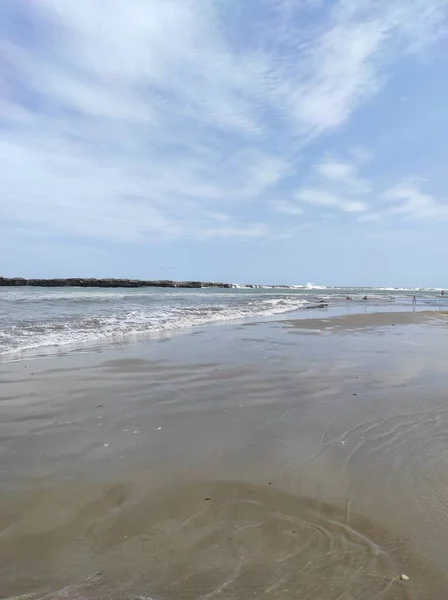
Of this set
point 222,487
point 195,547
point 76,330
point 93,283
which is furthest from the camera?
point 93,283

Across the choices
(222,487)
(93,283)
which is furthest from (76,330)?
(93,283)

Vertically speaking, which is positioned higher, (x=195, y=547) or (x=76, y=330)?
(x=76, y=330)

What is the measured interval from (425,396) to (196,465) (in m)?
3.92

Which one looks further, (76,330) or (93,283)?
(93,283)

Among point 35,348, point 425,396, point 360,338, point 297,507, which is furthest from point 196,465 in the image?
point 360,338

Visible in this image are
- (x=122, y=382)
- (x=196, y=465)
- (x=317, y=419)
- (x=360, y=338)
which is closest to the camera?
(x=196, y=465)

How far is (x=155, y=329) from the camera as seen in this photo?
13938 mm

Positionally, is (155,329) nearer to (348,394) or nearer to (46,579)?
(348,394)

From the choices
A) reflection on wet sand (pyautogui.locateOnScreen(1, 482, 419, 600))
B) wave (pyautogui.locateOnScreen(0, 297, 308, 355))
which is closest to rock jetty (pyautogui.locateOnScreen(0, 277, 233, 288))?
wave (pyautogui.locateOnScreen(0, 297, 308, 355))

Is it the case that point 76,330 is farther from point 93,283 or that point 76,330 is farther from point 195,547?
point 93,283

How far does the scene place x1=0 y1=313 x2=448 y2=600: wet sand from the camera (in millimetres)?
2303

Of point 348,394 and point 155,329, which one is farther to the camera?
point 155,329

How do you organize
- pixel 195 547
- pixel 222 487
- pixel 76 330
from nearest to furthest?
1. pixel 195 547
2. pixel 222 487
3. pixel 76 330

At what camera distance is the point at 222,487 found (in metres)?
3.28
